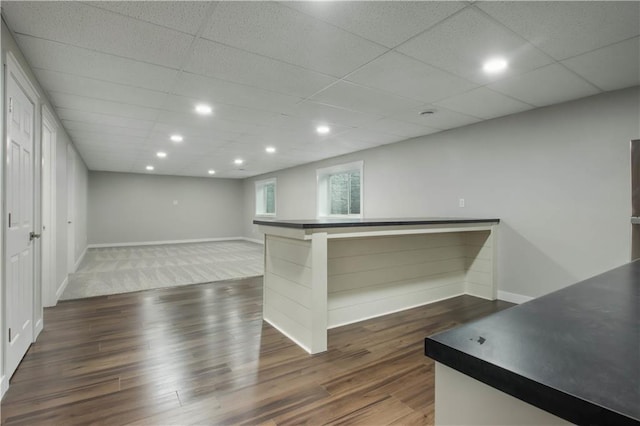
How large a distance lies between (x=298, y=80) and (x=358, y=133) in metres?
2.08

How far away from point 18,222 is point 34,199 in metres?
0.53

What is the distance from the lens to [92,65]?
2.54 m

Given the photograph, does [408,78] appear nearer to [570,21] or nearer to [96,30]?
[570,21]

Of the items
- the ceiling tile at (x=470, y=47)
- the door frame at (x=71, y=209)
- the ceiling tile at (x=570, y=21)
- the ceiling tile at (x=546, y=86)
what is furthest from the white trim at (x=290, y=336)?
the door frame at (x=71, y=209)

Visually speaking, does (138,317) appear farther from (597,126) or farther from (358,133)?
(597,126)

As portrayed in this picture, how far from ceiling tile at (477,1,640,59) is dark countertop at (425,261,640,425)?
1824 mm

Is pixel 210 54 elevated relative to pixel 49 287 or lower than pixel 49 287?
elevated

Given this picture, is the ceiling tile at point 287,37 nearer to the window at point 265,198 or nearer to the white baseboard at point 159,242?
the window at point 265,198

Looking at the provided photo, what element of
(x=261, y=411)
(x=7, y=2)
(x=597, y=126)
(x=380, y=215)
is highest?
(x=7, y=2)

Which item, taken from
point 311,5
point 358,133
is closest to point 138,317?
point 311,5

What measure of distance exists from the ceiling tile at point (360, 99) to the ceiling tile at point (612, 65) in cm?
137

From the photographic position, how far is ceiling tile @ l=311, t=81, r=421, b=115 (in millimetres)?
3080

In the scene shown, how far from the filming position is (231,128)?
453cm

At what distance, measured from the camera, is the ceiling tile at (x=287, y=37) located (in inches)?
74.6
